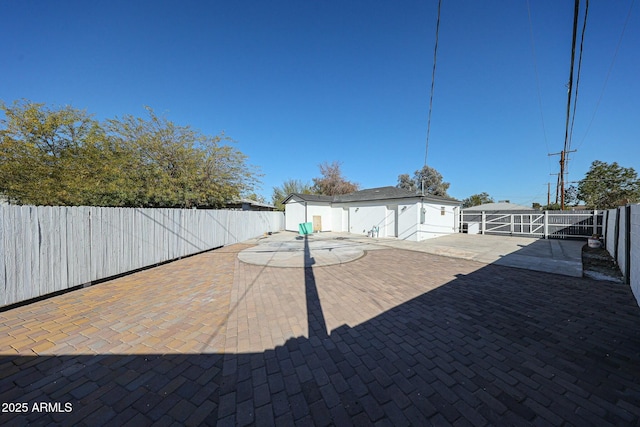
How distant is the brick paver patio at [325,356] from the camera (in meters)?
1.89

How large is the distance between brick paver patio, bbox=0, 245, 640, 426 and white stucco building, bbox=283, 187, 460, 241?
26.8 ft

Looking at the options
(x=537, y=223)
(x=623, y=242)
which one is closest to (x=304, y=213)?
(x=623, y=242)

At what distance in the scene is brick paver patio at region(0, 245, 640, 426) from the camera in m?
1.89

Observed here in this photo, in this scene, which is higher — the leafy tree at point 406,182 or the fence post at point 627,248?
the leafy tree at point 406,182

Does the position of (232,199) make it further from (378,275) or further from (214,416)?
(214,416)

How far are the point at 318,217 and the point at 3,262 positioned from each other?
51.1 ft

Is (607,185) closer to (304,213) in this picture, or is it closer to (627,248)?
(627,248)

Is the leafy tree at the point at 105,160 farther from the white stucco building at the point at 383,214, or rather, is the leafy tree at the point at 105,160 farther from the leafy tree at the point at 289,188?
the leafy tree at the point at 289,188

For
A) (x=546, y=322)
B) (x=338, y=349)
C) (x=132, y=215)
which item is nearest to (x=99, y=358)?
(x=338, y=349)

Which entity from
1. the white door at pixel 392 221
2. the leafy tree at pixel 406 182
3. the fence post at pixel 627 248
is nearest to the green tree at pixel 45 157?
the white door at pixel 392 221

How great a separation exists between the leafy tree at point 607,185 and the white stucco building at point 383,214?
680 inches

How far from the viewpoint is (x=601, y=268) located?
6445 millimetres

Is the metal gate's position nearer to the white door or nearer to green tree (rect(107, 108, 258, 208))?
the white door

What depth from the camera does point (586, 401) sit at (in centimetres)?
197
